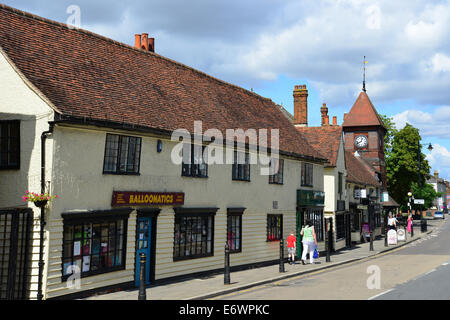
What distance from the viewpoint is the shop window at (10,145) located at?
12773 mm

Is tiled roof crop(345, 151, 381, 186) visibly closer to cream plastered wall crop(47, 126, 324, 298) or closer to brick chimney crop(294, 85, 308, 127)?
brick chimney crop(294, 85, 308, 127)

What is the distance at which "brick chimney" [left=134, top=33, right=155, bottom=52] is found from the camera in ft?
69.5

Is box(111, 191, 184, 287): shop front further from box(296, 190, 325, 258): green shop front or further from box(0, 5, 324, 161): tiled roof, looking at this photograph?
box(296, 190, 325, 258): green shop front

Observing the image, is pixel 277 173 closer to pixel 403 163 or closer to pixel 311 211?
pixel 311 211

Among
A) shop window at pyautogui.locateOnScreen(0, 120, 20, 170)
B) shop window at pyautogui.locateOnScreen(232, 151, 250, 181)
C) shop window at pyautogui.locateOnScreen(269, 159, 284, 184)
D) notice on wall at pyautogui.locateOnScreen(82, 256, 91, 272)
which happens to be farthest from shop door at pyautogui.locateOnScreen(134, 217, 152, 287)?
shop window at pyautogui.locateOnScreen(269, 159, 284, 184)

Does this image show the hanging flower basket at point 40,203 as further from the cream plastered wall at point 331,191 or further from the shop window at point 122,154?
the cream plastered wall at point 331,191

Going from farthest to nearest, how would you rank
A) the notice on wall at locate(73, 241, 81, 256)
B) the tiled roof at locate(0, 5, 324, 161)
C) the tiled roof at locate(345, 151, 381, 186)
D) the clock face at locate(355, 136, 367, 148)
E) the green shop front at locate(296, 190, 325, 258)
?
the clock face at locate(355, 136, 367, 148) < the tiled roof at locate(345, 151, 381, 186) < the green shop front at locate(296, 190, 325, 258) < the tiled roof at locate(0, 5, 324, 161) < the notice on wall at locate(73, 241, 81, 256)

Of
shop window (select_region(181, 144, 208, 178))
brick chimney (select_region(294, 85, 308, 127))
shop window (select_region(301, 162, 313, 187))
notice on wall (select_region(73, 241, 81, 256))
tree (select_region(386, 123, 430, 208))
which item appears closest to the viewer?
notice on wall (select_region(73, 241, 81, 256))

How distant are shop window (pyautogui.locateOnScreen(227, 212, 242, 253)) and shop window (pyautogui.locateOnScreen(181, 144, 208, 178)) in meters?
2.53

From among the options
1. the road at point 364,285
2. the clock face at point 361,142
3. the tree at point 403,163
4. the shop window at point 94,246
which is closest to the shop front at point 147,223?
the shop window at point 94,246

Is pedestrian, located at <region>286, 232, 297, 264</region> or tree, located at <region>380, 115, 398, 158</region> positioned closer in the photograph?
pedestrian, located at <region>286, 232, 297, 264</region>

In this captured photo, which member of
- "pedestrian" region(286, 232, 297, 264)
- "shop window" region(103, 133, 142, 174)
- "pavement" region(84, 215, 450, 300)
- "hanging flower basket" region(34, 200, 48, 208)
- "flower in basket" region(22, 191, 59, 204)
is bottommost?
"pavement" region(84, 215, 450, 300)

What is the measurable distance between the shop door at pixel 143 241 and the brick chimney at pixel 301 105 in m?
23.4

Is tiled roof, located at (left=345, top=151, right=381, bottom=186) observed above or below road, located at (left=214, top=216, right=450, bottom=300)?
above
